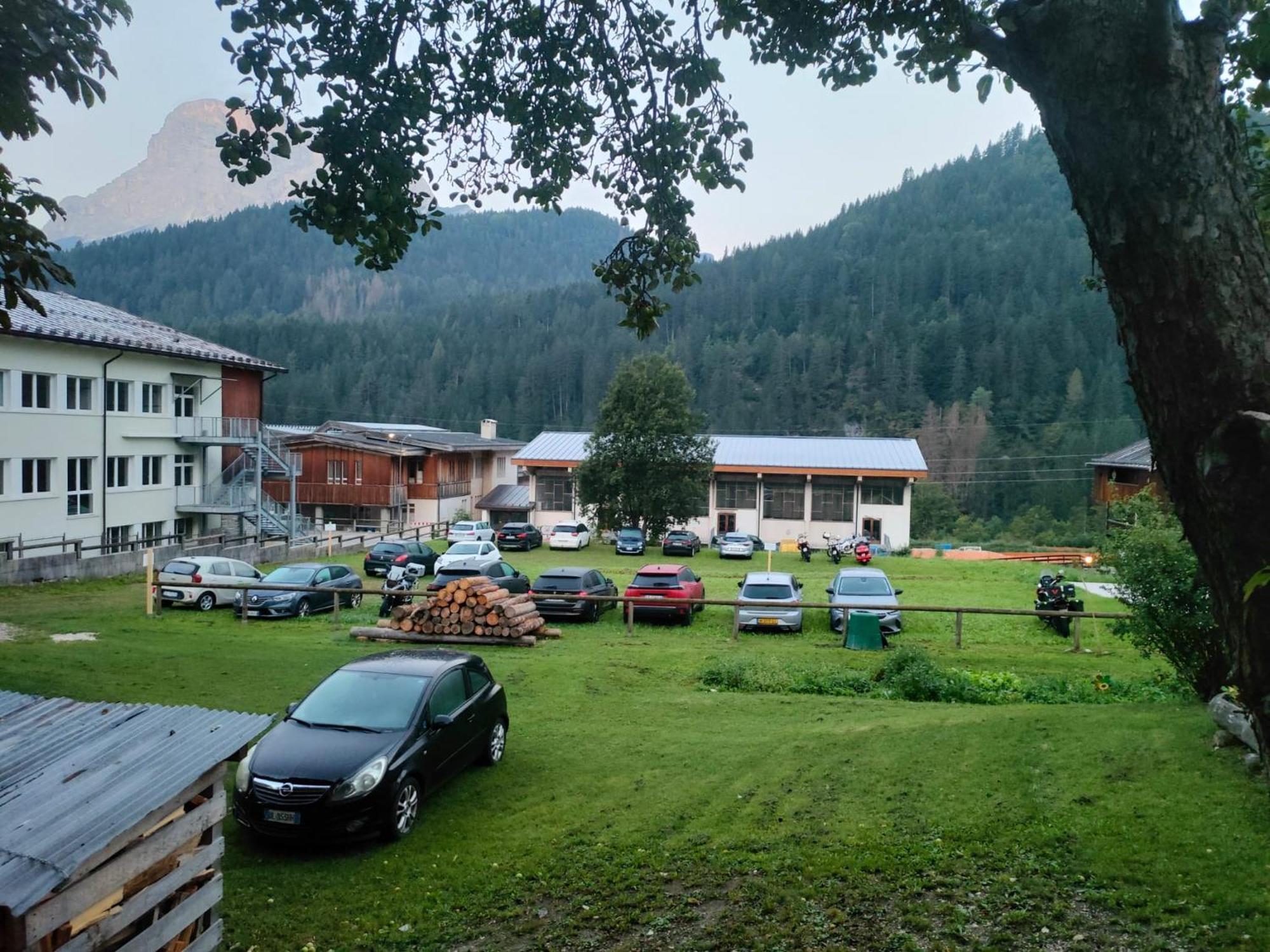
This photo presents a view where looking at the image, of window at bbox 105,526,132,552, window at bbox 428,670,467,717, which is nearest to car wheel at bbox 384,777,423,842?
window at bbox 428,670,467,717

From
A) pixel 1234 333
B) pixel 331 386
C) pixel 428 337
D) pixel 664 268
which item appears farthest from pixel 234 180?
pixel 428 337

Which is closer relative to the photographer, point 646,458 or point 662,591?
point 662,591

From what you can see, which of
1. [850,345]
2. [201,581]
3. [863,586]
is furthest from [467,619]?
[850,345]

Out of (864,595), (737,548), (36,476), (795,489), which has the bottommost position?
(737,548)

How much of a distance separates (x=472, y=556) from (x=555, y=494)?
27398 millimetres

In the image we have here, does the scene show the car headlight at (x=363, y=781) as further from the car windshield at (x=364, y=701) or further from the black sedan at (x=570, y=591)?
the black sedan at (x=570, y=591)

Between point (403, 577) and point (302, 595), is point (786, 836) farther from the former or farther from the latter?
A: point (403, 577)

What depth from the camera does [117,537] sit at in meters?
35.1

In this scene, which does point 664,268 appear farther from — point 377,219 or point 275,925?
point 275,925

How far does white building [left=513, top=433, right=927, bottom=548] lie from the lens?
175ft

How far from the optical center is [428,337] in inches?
5945

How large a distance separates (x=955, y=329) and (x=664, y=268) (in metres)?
137

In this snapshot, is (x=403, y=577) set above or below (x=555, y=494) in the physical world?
below

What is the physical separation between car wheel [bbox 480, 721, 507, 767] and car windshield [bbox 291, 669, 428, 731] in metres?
1.39
